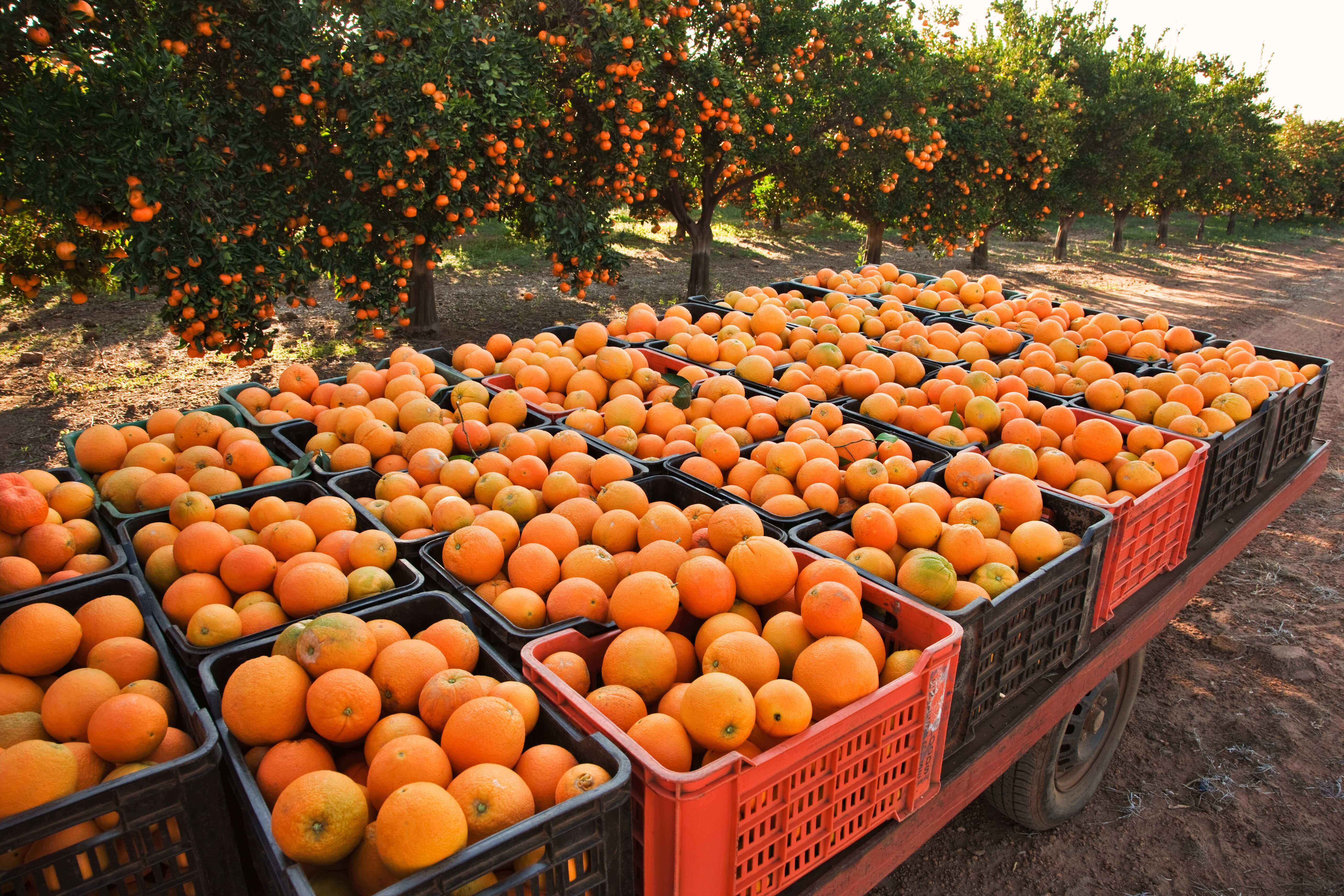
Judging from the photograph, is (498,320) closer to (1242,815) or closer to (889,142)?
(889,142)

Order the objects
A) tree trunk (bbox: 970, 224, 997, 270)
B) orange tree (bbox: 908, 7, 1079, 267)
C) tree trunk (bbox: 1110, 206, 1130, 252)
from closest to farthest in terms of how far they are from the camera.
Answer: orange tree (bbox: 908, 7, 1079, 267) < tree trunk (bbox: 970, 224, 997, 270) < tree trunk (bbox: 1110, 206, 1130, 252)

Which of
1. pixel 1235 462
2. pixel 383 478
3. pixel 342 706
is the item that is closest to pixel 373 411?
pixel 383 478

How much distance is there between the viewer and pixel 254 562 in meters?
2.35

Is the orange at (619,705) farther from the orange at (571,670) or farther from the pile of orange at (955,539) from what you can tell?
the pile of orange at (955,539)

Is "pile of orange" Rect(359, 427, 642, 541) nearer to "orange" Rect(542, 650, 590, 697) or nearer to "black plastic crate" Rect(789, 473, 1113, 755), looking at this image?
"orange" Rect(542, 650, 590, 697)

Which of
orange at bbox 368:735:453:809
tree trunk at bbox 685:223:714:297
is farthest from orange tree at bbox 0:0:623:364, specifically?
orange at bbox 368:735:453:809

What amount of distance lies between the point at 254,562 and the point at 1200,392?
4160mm

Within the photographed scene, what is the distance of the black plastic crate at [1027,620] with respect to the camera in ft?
7.48

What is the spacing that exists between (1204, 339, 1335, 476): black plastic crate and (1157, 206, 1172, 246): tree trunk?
1919 cm

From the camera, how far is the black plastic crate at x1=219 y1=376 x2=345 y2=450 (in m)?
3.58

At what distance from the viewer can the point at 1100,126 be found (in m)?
16.1

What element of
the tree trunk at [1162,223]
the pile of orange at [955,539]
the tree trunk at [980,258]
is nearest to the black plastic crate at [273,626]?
the pile of orange at [955,539]

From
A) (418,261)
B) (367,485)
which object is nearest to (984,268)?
(418,261)

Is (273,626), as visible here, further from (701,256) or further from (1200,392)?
(701,256)
